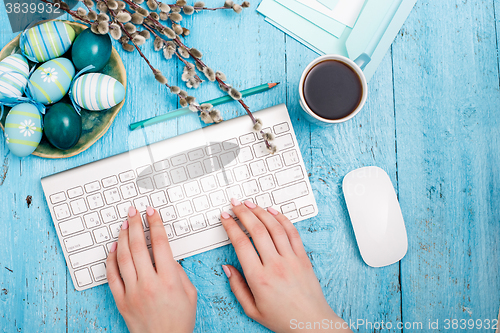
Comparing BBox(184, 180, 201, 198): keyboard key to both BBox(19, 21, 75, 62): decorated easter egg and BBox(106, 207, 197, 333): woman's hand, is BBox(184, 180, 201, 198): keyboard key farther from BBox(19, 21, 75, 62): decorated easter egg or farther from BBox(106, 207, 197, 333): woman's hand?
BBox(19, 21, 75, 62): decorated easter egg

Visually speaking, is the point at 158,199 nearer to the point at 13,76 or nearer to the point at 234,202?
the point at 234,202

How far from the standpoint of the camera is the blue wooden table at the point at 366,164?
59cm

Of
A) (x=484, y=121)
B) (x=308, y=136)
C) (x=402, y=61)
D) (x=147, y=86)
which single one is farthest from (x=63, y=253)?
(x=484, y=121)

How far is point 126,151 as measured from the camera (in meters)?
0.58

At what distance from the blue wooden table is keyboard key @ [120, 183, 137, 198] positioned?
8 centimetres

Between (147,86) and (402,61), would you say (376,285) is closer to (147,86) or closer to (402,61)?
(402,61)

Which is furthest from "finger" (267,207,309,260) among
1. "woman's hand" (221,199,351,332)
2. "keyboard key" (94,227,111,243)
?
"keyboard key" (94,227,111,243)

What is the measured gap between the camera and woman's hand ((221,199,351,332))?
1.79ft

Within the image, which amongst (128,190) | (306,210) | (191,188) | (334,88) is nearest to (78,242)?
(128,190)

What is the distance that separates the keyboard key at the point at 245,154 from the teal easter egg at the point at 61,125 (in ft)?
0.99

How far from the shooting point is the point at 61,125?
519 mm

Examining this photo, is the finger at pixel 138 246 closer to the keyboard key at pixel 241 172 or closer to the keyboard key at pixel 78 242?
the keyboard key at pixel 78 242

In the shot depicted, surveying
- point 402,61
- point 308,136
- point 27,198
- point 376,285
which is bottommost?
point 376,285

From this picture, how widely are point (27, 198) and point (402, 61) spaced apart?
815 millimetres
